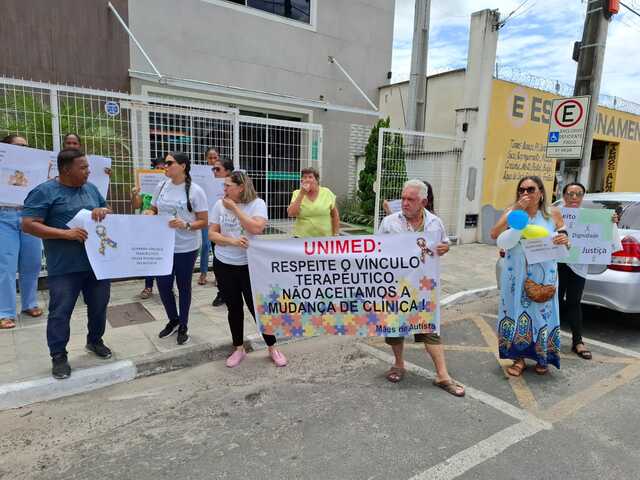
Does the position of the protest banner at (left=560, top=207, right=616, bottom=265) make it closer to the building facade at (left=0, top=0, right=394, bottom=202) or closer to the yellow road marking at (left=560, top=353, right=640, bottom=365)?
the yellow road marking at (left=560, top=353, right=640, bottom=365)

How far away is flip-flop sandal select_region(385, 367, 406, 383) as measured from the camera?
3.80m

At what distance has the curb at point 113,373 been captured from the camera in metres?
3.39

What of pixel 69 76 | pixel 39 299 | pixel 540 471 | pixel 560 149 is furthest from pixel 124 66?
pixel 540 471

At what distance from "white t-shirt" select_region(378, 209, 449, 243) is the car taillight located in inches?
97.1

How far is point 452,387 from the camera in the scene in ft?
11.8

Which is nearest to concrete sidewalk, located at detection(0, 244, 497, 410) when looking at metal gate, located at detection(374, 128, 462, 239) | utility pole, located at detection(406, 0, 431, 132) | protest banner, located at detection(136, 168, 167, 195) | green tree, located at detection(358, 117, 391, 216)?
protest banner, located at detection(136, 168, 167, 195)

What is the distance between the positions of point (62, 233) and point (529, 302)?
3834 millimetres

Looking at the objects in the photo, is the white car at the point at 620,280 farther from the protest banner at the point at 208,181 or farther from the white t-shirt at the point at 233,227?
the protest banner at the point at 208,181

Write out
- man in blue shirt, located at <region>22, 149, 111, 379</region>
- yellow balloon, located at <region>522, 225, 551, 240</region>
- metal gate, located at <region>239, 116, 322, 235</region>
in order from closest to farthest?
1. man in blue shirt, located at <region>22, 149, 111, 379</region>
2. yellow balloon, located at <region>522, 225, 551, 240</region>
3. metal gate, located at <region>239, 116, 322, 235</region>

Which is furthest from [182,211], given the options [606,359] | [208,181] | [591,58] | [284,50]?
[284,50]

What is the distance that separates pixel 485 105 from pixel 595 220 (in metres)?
6.41

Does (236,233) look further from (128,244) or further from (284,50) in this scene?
(284,50)

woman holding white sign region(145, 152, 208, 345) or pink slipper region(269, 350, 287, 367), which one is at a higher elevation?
woman holding white sign region(145, 152, 208, 345)

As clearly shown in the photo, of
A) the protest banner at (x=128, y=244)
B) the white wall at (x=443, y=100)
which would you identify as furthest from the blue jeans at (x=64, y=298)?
the white wall at (x=443, y=100)
